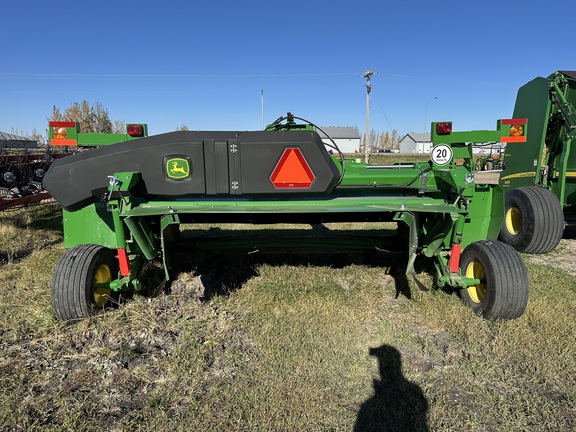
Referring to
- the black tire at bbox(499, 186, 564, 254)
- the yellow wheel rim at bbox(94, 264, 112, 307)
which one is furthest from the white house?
the yellow wheel rim at bbox(94, 264, 112, 307)

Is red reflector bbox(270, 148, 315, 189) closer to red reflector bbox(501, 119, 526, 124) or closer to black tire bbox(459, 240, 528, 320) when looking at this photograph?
black tire bbox(459, 240, 528, 320)

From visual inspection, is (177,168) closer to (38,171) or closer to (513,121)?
(513,121)

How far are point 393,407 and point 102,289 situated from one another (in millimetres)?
2467

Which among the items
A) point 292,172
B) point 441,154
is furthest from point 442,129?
point 292,172

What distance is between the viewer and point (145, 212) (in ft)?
9.55

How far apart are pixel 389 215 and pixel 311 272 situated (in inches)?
48.4

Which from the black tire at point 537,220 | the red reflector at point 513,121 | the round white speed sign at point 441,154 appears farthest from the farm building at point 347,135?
the round white speed sign at point 441,154

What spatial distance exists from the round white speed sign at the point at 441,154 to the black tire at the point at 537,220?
2998 mm

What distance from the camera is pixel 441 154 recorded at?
3590mm

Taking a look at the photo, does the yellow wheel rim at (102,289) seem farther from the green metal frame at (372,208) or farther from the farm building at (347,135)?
the farm building at (347,135)

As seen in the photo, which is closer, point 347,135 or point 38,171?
point 38,171

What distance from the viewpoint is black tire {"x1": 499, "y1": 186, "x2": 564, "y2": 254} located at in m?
5.65

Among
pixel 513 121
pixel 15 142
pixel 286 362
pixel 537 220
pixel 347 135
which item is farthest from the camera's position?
pixel 347 135

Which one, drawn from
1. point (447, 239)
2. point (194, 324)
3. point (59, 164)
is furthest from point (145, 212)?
point (447, 239)
